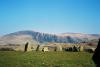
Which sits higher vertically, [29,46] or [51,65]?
[29,46]

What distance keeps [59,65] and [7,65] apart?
5179 millimetres

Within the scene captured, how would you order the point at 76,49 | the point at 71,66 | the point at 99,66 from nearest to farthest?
1. the point at 99,66
2. the point at 71,66
3. the point at 76,49

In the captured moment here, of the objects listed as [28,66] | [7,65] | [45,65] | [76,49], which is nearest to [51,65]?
[45,65]

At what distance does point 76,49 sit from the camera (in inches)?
1893

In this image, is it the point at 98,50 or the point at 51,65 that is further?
the point at 51,65

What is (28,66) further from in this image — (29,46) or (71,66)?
(29,46)

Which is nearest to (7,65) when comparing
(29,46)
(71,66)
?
(71,66)

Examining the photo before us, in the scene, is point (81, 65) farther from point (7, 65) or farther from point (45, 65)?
point (7, 65)

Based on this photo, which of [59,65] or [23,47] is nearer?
[59,65]

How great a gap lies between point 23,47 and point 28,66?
26.0m

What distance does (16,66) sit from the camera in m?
24.3

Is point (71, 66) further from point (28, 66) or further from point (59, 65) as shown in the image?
point (28, 66)

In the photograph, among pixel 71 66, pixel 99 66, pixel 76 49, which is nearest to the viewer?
pixel 99 66

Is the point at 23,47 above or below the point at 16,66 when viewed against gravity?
above
